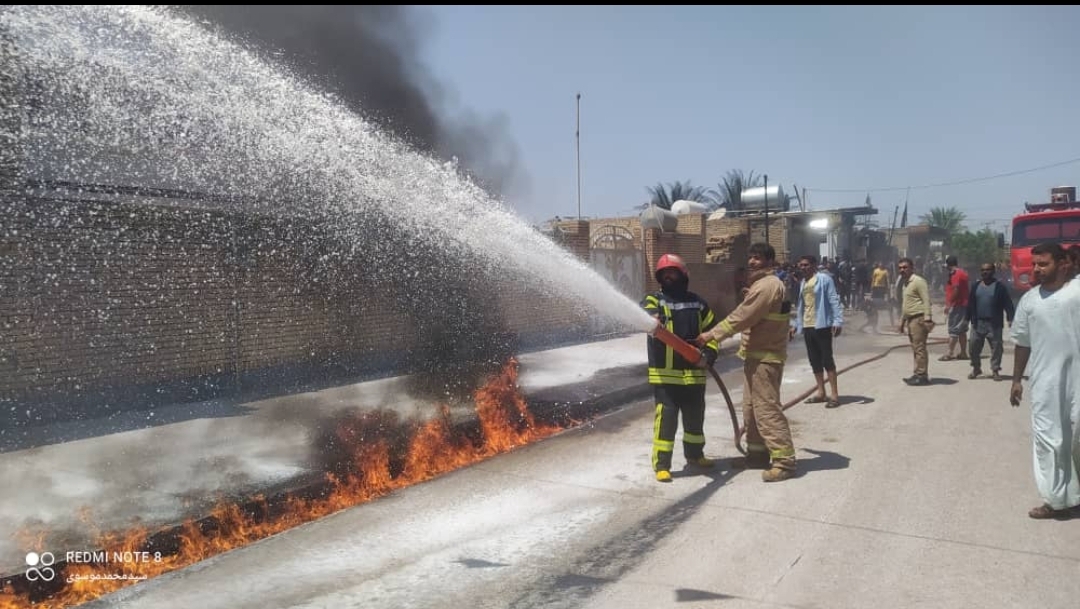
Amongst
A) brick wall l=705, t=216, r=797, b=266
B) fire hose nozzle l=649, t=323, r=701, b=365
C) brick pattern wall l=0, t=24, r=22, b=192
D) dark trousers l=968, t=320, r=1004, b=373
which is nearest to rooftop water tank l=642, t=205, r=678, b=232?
brick wall l=705, t=216, r=797, b=266

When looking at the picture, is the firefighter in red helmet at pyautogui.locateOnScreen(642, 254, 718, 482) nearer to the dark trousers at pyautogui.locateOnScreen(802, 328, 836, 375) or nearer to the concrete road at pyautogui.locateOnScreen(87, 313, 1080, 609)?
the concrete road at pyautogui.locateOnScreen(87, 313, 1080, 609)

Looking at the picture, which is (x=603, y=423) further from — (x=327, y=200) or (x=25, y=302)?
(x=25, y=302)

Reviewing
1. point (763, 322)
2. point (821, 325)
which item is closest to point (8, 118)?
point (763, 322)

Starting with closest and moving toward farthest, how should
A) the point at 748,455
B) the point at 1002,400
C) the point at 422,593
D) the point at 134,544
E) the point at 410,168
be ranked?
the point at 422,593 → the point at 134,544 → the point at 748,455 → the point at 1002,400 → the point at 410,168

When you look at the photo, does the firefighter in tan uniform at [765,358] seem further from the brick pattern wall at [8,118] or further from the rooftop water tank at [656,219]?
the rooftop water tank at [656,219]

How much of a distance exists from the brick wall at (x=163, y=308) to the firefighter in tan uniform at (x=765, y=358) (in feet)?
19.0

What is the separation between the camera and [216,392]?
829cm

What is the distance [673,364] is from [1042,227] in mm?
17188

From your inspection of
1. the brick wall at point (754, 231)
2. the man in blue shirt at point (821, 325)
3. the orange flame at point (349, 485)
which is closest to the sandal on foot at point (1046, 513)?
the man in blue shirt at point (821, 325)

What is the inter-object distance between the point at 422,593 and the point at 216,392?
5773 millimetres

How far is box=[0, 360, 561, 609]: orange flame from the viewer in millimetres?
3783

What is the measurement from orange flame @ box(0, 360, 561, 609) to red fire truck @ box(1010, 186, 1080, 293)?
592 inches

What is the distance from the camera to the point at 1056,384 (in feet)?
13.4

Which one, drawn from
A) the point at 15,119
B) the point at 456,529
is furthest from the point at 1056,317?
the point at 15,119
